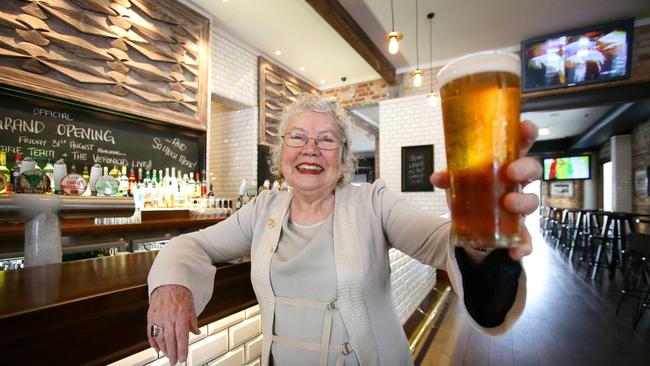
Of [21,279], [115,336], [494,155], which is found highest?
[494,155]

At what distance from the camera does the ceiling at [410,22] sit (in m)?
4.25

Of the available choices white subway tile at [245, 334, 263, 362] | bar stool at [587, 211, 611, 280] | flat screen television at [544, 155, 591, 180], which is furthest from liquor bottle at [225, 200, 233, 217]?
flat screen television at [544, 155, 591, 180]

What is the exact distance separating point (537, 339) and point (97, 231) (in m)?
3.69

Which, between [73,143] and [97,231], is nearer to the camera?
[97,231]

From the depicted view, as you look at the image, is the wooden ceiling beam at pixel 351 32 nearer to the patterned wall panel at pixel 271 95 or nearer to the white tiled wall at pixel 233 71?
the patterned wall panel at pixel 271 95

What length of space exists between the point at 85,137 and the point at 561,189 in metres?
16.2

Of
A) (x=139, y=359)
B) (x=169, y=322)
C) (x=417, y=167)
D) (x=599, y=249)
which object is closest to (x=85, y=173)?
(x=139, y=359)

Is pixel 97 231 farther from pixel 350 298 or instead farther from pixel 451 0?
pixel 451 0

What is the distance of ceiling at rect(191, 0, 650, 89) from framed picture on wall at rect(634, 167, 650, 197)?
559 cm

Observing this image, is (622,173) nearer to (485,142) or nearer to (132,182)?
(132,182)

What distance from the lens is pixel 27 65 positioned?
9.16ft

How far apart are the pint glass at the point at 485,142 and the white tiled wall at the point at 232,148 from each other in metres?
4.85

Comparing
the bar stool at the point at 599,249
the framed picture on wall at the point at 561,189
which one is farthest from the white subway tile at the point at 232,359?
the framed picture on wall at the point at 561,189

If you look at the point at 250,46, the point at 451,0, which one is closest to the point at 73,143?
the point at 250,46
